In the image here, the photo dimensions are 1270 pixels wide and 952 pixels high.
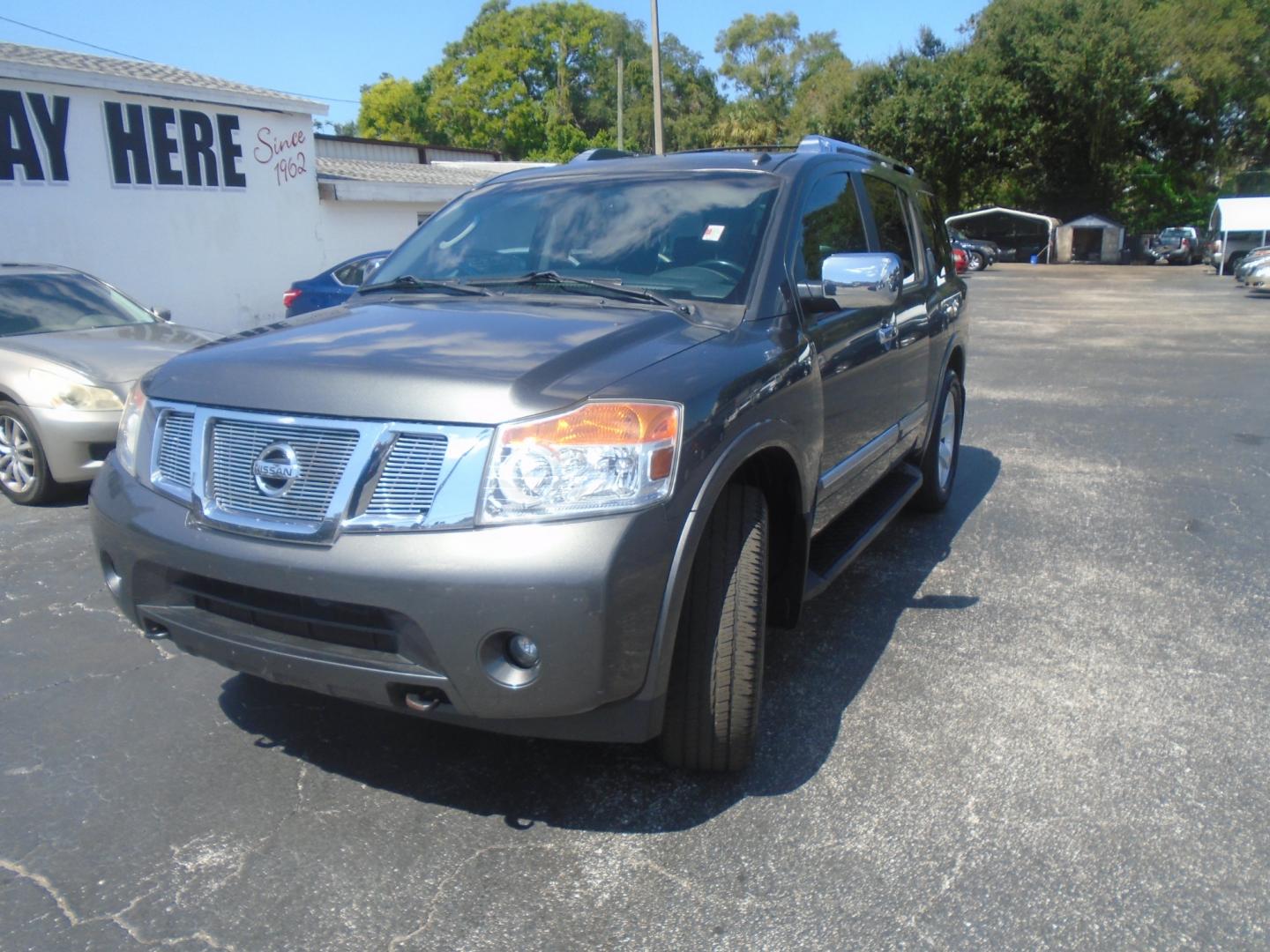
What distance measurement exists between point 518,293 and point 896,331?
6.12ft

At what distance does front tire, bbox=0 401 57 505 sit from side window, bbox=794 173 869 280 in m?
4.76

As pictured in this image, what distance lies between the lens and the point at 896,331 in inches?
180

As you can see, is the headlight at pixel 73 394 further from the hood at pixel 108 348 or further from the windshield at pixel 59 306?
the windshield at pixel 59 306

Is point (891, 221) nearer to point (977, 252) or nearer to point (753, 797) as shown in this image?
point (753, 797)

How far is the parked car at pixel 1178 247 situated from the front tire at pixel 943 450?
4127cm

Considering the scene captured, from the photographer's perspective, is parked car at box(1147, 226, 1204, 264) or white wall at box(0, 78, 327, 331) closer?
white wall at box(0, 78, 327, 331)

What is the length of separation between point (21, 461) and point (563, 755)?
472 cm

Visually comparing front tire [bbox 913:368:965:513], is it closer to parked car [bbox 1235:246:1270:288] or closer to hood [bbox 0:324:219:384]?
hood [bbox 0:324:219:384]

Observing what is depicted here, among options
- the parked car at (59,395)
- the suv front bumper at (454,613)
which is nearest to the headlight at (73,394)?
the parked car at (59,395)

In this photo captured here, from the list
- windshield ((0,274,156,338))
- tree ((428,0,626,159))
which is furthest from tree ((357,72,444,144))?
windshield ((0,274,156,338))

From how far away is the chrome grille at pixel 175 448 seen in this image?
282 centimetres

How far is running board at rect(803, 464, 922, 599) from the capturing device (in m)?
3.74

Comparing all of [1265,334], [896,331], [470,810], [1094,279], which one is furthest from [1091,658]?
[1094,279]

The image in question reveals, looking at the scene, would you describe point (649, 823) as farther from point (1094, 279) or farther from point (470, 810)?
point (1094, 279)
